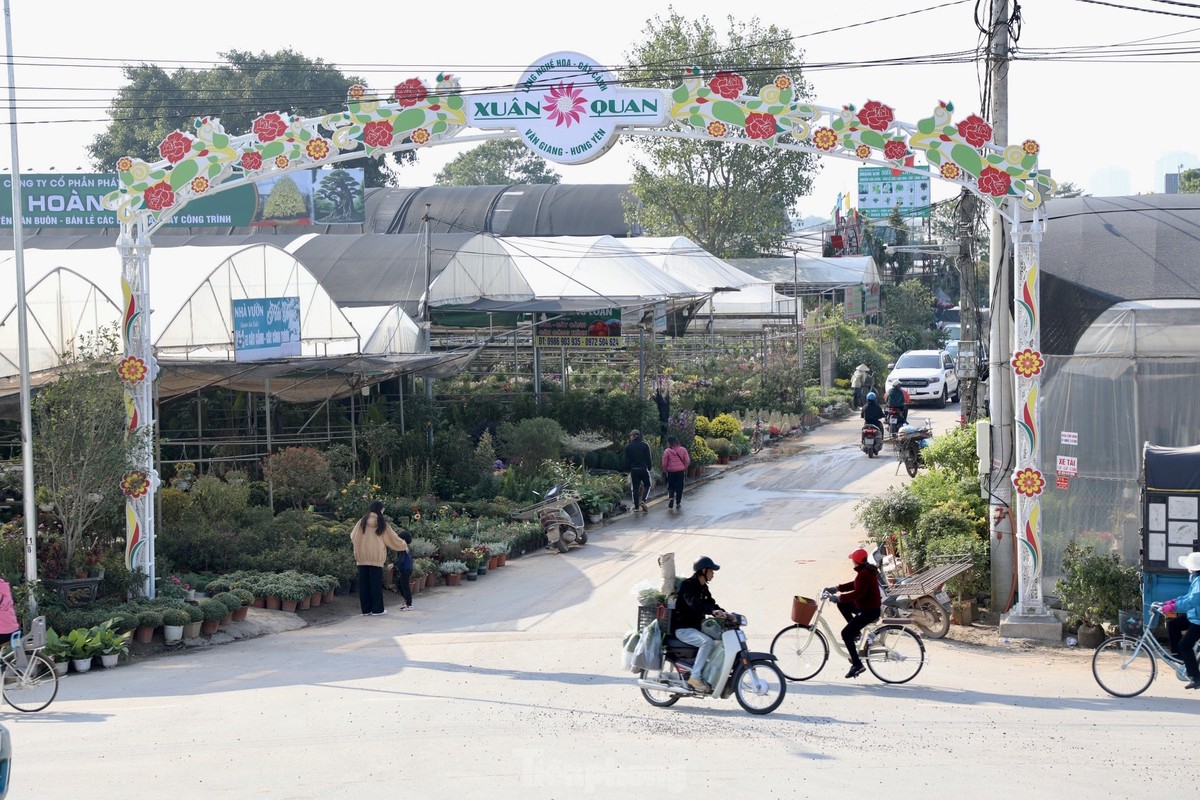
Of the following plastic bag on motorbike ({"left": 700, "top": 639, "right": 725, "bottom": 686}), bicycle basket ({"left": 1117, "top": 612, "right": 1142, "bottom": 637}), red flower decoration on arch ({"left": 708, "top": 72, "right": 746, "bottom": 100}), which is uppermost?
red flower decoration on arch ({"left": 708, "top": 72, "right": 746, "bottom": 100})

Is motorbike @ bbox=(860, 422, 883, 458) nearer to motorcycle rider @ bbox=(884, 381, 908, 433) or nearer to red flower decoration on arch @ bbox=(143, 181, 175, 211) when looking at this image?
motorcycle rider @ bbox=(884, 381, 908, 433)

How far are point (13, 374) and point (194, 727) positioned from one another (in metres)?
10.3

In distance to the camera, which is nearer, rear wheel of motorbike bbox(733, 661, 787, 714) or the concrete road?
the concrete road

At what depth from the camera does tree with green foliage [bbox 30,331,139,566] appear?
1384cm

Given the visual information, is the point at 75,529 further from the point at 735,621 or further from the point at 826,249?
the point at 826,249

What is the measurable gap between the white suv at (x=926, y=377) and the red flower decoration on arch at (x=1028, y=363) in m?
23.5

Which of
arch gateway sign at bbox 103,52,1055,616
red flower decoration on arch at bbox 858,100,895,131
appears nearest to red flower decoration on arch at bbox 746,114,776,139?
arch gateway sign at bbox 103,52,1055,616

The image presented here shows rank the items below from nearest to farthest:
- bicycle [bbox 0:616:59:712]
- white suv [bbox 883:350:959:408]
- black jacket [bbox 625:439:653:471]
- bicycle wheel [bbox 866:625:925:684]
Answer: bicycle [bbox 0:616:59:712] < bicycle wheel [bbox 866:625:925:684] < black jacket [bbox 625:439:653:471] < white suv [bbox 883:350:959:408]

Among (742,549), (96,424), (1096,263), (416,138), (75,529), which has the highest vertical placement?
(416,138)

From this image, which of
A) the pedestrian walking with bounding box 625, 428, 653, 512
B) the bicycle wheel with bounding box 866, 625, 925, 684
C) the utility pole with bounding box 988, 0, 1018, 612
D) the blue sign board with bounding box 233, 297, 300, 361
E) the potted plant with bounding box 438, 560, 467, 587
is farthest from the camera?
the pedestrian walking with bounding box 625, 428, 653, 512

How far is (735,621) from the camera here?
34.3 feet

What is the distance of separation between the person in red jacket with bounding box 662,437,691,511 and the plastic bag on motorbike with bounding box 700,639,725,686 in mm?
11715

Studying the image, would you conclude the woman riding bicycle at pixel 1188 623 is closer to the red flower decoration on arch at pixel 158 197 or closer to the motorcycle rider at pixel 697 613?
the motorcycle rider at pixel 697 613

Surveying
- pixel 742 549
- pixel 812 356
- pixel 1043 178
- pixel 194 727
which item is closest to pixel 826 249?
pixel 812 356
